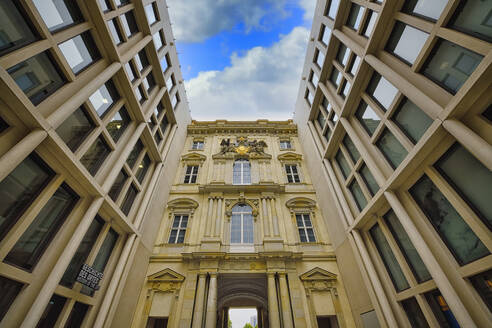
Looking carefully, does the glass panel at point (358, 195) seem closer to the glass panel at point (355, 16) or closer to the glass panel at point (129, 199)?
the glass panel at point (355, 16)

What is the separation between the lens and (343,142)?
12.2m

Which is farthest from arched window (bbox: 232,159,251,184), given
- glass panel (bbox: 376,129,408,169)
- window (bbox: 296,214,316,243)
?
glass panel (bbox: 376,129,408,169)

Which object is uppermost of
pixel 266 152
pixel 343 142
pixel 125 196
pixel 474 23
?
pixel 266 152

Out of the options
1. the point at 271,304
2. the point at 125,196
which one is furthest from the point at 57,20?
the point at 271,304

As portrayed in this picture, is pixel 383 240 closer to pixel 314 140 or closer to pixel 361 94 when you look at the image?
pixel 361 94

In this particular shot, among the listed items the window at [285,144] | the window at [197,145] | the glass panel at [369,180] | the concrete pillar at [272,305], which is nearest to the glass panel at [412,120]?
the glass panel at [369,180]

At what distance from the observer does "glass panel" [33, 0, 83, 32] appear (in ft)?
20.2

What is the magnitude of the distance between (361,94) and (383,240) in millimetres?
7329

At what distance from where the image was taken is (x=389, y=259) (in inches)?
336

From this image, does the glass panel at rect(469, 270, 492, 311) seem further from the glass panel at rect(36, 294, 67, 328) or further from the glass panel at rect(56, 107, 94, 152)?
the glass panel at rect(56, 107, 94, 152)

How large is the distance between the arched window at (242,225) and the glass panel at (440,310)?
8766mm

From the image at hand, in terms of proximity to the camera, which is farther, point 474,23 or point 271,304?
point 271,304

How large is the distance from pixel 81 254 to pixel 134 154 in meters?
5.65

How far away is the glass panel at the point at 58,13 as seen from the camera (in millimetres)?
6161
